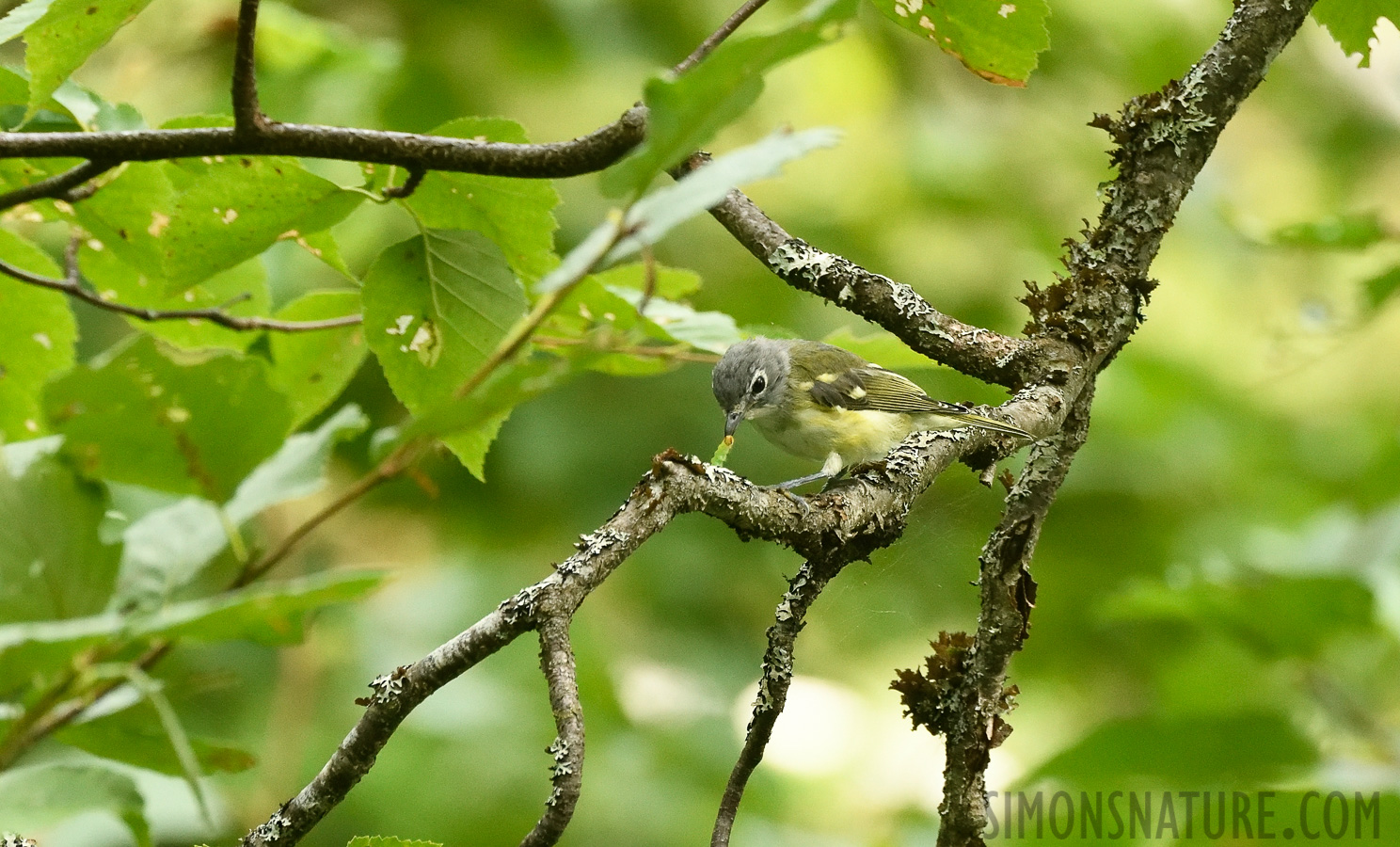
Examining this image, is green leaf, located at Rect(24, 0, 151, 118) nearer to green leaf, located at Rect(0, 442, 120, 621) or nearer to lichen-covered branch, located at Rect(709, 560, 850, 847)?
green leaf, located at Rect(0, 442, 120, 621)

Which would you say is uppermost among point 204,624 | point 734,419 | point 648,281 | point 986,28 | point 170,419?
point 734,419

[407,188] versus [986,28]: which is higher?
[986,28]

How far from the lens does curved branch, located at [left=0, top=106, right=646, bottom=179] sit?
1066 millimetres

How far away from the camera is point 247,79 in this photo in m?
1.04

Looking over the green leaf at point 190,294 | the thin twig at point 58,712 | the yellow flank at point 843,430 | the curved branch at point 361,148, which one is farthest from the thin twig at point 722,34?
the yellow flank at point 843,430

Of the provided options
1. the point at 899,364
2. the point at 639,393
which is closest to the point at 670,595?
the point at 639,393

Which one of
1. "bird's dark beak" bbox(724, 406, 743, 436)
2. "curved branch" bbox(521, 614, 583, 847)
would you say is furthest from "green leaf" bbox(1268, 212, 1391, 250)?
"curved branch" bbox(521, 614, 583, 847)

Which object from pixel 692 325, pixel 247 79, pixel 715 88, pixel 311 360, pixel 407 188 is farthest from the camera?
pixel 311 360

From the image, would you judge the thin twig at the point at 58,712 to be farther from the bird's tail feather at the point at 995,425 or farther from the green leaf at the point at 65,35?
the bird's tail feather at the point at 995,425

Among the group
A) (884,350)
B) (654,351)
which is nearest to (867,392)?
(884,350)

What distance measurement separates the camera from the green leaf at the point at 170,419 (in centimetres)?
137

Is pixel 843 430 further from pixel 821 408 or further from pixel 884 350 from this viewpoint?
pixel 884 350

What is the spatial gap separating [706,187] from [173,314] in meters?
1.03

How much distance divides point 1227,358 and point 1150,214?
524 cm
